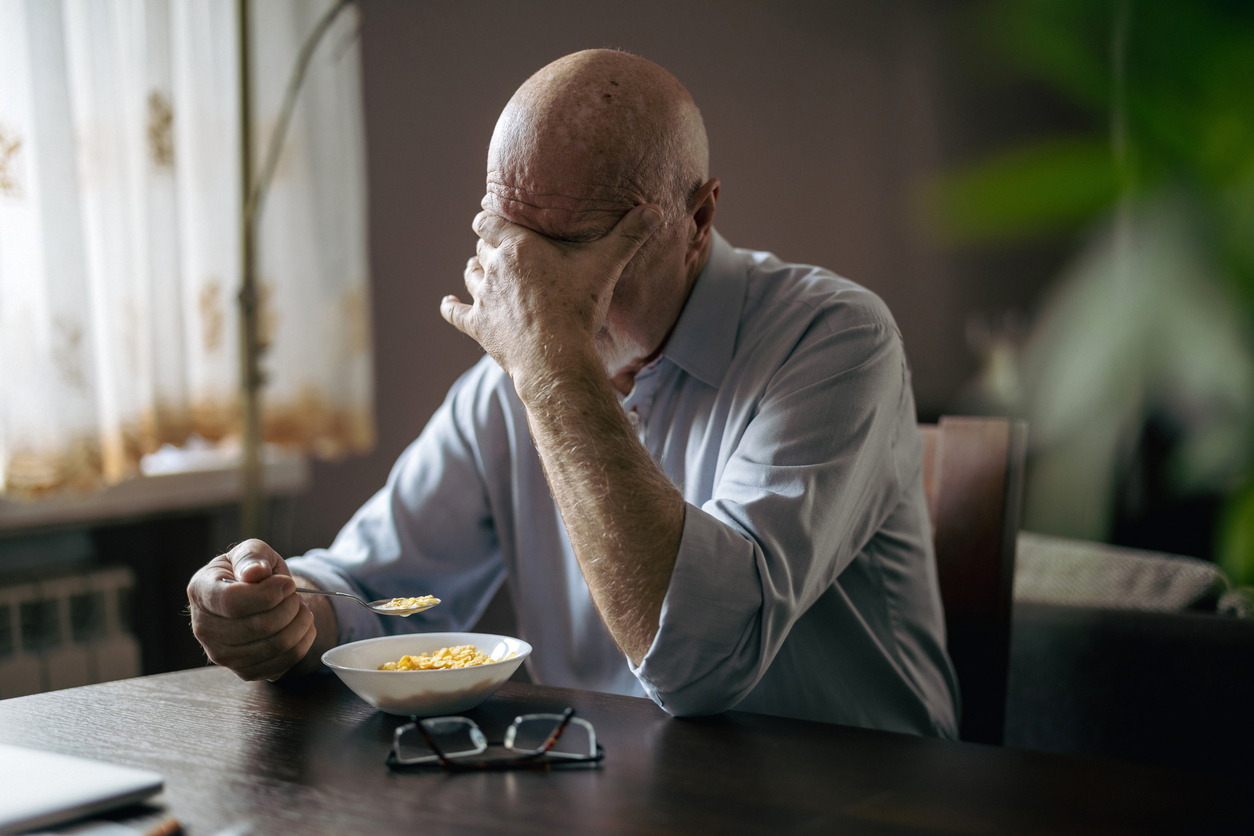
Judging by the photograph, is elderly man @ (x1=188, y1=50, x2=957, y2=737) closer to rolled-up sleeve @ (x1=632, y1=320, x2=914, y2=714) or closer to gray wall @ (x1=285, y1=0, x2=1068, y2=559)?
rolled-up sleeve @ (x1=632, y1=320, x2=914, y2=714)

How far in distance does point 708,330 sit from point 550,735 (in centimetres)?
56

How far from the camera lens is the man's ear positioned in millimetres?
1135

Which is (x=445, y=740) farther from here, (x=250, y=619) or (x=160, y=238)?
(x=160, y=238)

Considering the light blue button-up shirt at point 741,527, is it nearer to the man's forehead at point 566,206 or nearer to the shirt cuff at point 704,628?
the shirt cuff at point 704,628

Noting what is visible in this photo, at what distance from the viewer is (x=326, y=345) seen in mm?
2551

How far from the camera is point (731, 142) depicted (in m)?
2.45

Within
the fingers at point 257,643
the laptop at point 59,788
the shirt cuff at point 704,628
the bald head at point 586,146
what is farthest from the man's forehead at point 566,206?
the laptop at point 59,788

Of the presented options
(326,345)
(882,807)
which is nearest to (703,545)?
(882,807)

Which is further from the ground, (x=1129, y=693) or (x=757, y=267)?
(x=757, y=267)

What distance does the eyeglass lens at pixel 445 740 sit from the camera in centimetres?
71

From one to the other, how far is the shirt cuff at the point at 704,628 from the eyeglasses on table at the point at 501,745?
0.09 meters

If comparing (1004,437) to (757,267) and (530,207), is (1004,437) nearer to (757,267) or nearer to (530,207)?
(757,267)

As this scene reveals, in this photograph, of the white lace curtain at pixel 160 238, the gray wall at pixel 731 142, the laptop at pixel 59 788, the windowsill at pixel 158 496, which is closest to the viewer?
the laptop at pixel 59 788

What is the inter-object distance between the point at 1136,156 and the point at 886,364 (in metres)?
0.45
